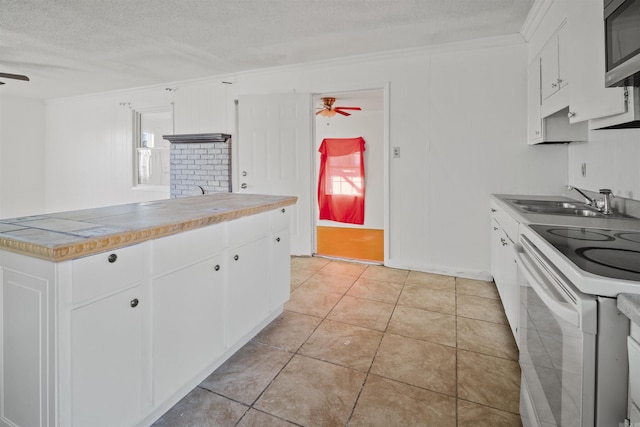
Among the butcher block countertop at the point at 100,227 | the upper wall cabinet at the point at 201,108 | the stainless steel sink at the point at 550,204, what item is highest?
the upper wall cabinet at the point at 201,108

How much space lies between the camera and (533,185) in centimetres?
316

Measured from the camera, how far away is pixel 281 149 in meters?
4.16

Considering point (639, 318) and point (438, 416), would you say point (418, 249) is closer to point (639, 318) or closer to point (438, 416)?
point (438, 416)

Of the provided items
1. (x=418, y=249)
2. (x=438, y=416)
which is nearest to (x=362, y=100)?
(x=418, y=249)

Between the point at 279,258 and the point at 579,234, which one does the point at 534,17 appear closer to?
the point at 579,234

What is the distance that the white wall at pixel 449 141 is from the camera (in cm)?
319

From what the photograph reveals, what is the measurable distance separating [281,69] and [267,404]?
381 cm

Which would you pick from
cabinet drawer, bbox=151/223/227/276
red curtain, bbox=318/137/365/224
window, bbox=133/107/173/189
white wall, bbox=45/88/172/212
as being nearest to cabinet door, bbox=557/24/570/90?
cabinet drawer, bbox=151/223/227/276

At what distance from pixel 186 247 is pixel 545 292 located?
55.5 inches

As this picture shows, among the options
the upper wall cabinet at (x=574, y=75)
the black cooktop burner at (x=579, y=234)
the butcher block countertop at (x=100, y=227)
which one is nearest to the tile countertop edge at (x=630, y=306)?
the black cooktop burner at (x=579, y=234)

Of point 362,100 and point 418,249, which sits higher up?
point 362,100

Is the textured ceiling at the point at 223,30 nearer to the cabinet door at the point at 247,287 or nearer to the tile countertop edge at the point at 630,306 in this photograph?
the cabinet door at the point at 247,287

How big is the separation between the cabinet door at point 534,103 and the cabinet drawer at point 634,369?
2418mm

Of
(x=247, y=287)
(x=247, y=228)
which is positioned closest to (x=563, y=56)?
(x=247, y=228)
